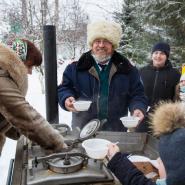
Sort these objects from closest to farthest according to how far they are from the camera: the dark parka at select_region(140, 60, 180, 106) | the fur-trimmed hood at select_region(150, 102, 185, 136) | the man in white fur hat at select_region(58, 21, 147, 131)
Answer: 1. the fur-trimmed hood at select_region(150, 102, 185, 136)
2. the man in white fur hat at select_region(58, 21, 147, 131)
3. the dark parka at select_region(140, 60, 180, 106)

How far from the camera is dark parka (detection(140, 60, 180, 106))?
3746 mm

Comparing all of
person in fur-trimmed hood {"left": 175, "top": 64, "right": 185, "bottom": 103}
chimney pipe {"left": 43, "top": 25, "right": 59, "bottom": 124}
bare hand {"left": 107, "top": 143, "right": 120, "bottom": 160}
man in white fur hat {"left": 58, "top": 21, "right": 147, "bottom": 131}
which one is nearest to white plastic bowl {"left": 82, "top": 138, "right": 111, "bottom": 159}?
bare hand {"left": 107, "top": 143, "right": 120, "bottom": 160}

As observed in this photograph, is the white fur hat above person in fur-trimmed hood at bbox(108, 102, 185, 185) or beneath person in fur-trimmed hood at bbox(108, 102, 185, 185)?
above

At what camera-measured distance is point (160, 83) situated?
12.3ft

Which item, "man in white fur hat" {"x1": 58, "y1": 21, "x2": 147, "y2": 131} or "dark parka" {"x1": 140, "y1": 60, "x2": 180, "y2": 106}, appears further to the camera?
"dark parka" {"x1": 140, "y1": 60, "x2": 180, "y2": 106}

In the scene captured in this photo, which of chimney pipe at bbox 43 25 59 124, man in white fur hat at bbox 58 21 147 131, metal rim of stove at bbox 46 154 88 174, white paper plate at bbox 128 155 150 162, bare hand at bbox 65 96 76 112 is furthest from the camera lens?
chimney pipe at bbox 43 25 59 124

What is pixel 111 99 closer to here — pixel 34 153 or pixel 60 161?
pixel 34 153

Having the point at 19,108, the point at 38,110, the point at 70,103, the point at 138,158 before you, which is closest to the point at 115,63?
the point at 70,103

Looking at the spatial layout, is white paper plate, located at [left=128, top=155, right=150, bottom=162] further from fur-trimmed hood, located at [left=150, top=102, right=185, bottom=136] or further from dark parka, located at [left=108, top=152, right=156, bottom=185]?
fur-trimmed hood, located at [left=150, top=102, right=185, bottom=136]

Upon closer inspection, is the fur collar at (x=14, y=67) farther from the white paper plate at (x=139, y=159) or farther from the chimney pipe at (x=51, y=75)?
the chimney pipe at (x=51, y=75)

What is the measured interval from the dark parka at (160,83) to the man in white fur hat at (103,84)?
1.06 meters

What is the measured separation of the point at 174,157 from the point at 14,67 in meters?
1.04

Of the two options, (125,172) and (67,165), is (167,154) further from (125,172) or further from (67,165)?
(67,165)

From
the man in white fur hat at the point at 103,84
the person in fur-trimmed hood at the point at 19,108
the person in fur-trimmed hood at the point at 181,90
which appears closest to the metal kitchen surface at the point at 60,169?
the person in fur-trimmed hood at the point at 19,108
